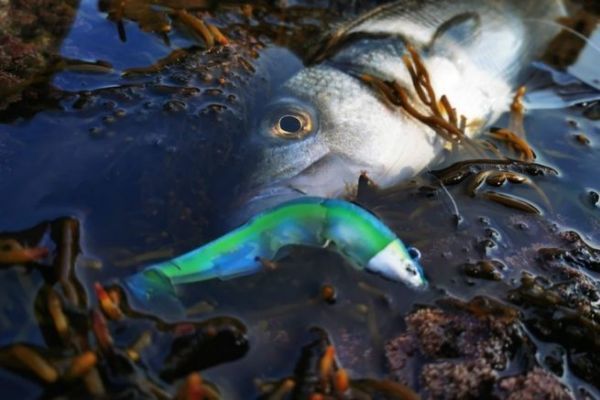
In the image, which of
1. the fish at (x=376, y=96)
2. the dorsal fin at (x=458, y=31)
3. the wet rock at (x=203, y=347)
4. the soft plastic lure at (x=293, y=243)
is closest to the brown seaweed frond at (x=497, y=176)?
the fish at (x=376, y=96)

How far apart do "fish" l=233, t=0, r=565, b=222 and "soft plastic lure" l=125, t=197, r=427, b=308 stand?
0.30 m

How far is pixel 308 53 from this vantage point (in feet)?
14.1

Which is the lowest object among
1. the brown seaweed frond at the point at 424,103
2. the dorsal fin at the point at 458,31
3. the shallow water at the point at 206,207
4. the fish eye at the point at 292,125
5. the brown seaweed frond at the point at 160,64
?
the shallow water at the point at 206,207

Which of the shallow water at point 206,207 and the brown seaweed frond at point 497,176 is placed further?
the brown seaweed frond at point 497,176

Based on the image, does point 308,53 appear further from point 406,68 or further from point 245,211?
point 245,211

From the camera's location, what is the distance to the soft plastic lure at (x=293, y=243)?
2.56m

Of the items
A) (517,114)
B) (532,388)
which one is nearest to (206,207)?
(532,388)

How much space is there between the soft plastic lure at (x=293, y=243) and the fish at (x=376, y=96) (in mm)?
297

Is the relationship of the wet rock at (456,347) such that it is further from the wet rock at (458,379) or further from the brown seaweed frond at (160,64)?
the brown seaweed frond at (160,64)

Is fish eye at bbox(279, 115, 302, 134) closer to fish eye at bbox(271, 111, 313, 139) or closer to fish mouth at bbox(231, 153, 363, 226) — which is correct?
A: fish eye at bbox(271, 111, 313, 139)

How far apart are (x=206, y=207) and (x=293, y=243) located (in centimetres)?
59

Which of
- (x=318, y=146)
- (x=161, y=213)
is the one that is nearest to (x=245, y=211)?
(x=161, y=213)

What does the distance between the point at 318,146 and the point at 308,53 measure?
46.1 inches

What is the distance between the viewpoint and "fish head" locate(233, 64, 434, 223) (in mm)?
3170
